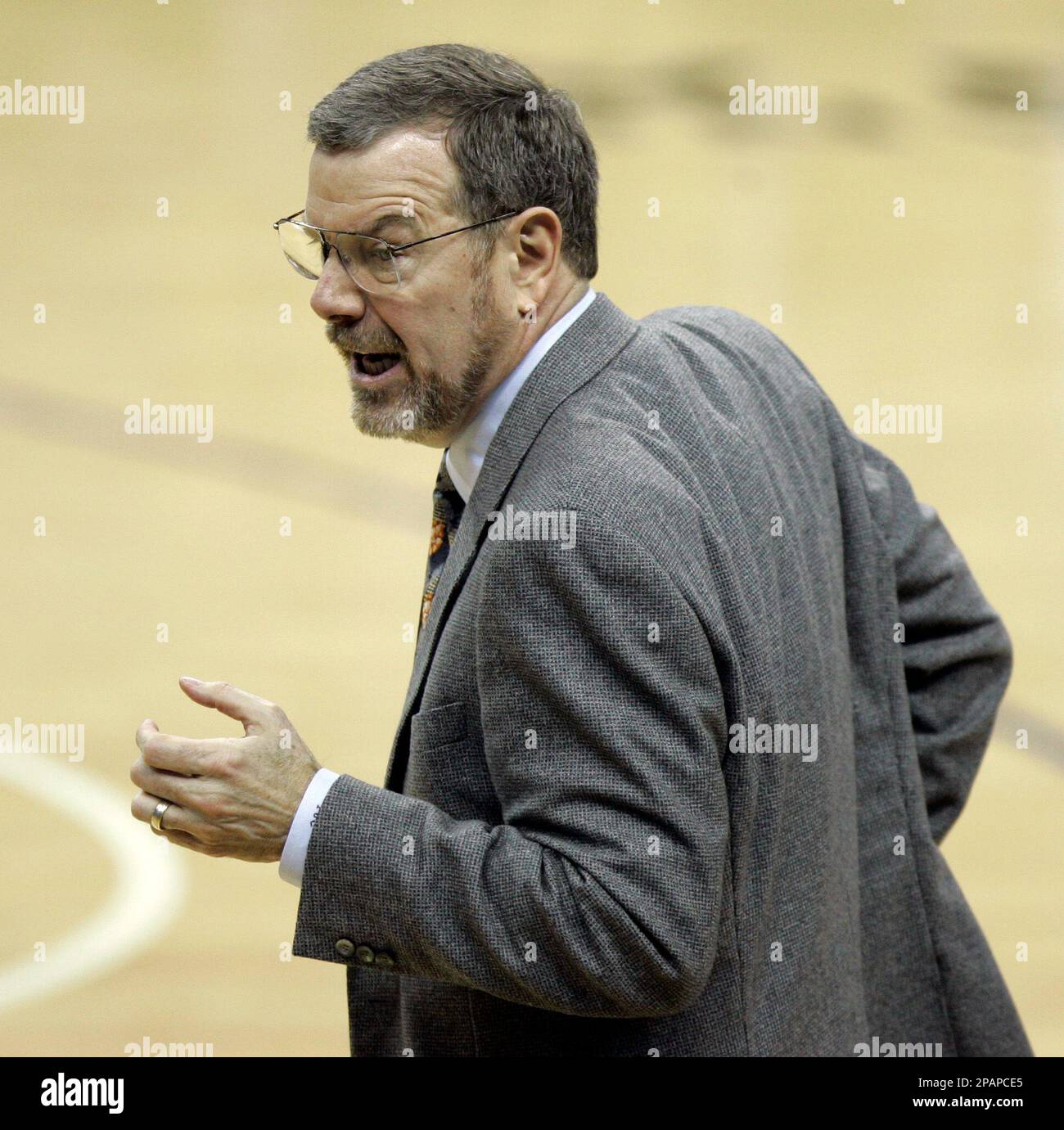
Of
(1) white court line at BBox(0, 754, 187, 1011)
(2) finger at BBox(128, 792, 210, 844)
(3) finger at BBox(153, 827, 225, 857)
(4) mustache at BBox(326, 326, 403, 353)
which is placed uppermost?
(4) mustache at BBox(326, 326, 403, 353)

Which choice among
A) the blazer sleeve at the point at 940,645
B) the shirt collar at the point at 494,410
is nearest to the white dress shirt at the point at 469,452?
the shirt collar at the point at 494,410

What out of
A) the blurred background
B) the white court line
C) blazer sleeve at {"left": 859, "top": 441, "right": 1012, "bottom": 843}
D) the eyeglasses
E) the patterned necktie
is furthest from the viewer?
the blurred background

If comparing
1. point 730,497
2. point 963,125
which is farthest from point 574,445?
point 963,125

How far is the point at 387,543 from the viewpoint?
511cm

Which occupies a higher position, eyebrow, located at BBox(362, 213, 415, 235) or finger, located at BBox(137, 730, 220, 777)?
eyebrow, located at BBox(362, 213, 415, 235)

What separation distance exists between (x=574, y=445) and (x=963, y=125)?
262 inches

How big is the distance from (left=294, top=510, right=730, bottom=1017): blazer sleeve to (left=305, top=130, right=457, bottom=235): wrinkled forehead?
0.37 meters

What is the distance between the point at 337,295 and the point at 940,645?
824 millimetres

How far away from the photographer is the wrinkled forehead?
1.63 m

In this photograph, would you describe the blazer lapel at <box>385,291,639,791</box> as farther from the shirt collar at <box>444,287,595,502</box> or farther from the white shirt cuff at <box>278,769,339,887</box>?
the white shirt cuff at <box>278,769,339,887</box>

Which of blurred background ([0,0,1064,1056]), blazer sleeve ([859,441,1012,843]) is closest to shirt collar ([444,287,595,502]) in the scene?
blazer sleeve ([859,441,1012,843])

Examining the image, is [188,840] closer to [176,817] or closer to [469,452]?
[176,817]

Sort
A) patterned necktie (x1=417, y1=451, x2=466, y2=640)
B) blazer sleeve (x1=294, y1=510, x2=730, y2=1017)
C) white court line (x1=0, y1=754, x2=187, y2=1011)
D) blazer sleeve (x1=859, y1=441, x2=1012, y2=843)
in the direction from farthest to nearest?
1. white court line (x1=0, y1=754, x2=187, y2=1011)
2. blazer sleeve (x1=859, y1=441, x2=1012, y2=843)
3. patterned necktie (x1=417, y1=451, x2=466, y2=640)
4. blazer sleeve (x1=294, y1=510, x2=730, y2=1017)

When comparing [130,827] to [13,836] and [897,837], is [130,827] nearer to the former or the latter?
[13,836]
